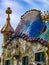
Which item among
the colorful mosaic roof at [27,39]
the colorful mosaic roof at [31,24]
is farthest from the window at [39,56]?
the colorful mosaic roof at [31,24]

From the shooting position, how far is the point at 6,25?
25422 mm

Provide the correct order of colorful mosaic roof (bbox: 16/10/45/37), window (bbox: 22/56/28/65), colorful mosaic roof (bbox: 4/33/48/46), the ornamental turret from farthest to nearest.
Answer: the ornamental turret → window (bbox: 22/56/28/65) → colorful mosaic roof (bbox: 16/10/45/37) → colorful mosaic roof (bbox: 4/33/48/46)

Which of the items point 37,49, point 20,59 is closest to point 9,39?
point 20,59

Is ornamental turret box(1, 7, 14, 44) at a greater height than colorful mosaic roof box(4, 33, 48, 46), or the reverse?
ornamental turret box(1, 7, 14, 44)

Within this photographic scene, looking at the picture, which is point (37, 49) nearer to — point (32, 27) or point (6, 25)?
point (32, 27)

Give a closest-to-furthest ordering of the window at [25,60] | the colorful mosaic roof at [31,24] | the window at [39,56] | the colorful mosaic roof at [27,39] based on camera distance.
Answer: the colorful mosaic roof at [27,39] < the window at [39,56] < the colorful mosaic roof at [31,24] < the window at [25,60]

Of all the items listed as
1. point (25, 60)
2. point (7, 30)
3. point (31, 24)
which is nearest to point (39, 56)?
point (25, 60)

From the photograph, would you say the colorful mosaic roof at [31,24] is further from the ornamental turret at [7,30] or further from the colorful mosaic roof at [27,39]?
the ornamental turret at [7,30]

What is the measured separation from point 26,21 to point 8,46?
95.2 inches

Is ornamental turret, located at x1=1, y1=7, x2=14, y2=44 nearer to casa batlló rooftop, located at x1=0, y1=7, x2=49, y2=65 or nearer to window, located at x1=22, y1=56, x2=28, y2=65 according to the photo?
casa batlló rooftop, located at x1=0, y1=7, x2=49, y2=65

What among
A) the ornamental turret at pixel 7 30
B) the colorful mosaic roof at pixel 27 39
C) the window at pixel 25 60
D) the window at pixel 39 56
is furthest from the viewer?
the ornamental turret at pixel 7 30

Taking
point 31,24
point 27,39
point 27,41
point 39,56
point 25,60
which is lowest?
point 25,60

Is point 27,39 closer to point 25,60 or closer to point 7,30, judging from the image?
point 25,60

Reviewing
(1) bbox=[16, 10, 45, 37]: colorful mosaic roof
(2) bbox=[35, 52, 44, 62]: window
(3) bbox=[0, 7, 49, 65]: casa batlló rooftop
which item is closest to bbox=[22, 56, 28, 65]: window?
(3) bbox=[0, 7, 49, 65]: casa batlló rooftop
